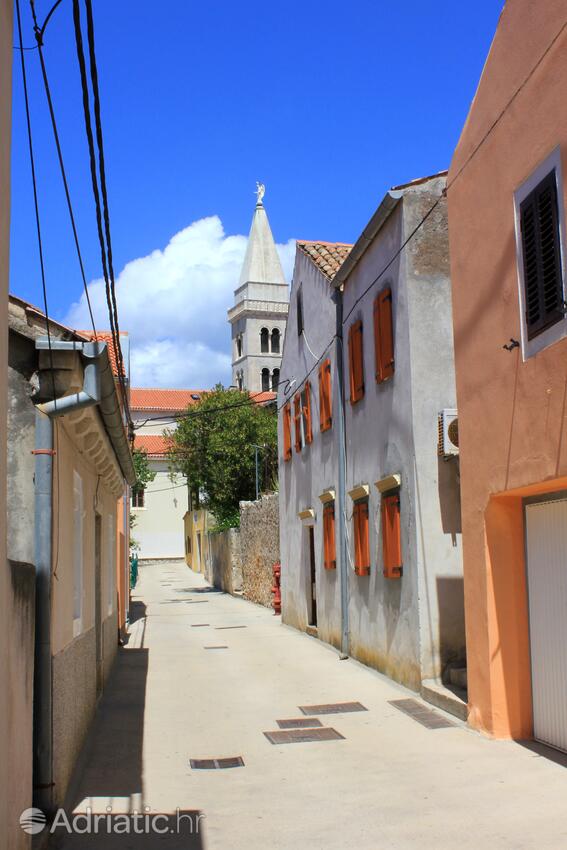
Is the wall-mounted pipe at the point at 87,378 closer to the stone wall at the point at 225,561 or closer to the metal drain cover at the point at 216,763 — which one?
the metal drain cover at the point at 216,763

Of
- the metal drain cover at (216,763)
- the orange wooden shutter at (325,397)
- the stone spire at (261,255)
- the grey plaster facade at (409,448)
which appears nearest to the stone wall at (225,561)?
the orange wooden shutter at (325,397)

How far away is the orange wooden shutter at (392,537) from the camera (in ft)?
41.0

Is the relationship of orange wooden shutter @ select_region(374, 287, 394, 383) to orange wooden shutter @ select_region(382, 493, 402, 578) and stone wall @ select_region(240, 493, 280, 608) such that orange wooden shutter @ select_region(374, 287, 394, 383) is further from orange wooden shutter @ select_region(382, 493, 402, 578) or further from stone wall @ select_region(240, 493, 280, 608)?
stone wall @ select_region(240, 493, 280, 608)

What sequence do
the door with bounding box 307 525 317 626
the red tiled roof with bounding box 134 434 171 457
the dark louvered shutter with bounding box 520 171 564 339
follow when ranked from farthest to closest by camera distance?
the red tiled roof with bounding box 134 434 171 457 < the door with bounding box 307 525 317 626 < the dark louvered shutter with bounding box 520 171 564 339

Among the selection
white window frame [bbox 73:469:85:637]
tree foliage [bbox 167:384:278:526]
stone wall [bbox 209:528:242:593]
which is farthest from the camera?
tree foliage [bbox 167:384:278:526]

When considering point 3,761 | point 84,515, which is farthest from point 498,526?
point 3,761

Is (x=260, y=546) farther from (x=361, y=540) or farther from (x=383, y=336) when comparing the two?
(x=383, y=336)

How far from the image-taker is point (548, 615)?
8.30 meters

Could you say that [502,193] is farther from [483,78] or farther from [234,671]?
[234,671]

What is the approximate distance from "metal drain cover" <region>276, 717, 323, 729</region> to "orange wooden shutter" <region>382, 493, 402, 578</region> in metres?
2.66

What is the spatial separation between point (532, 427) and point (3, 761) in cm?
523

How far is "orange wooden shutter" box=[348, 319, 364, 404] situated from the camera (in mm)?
14633

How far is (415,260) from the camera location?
40.1 feet

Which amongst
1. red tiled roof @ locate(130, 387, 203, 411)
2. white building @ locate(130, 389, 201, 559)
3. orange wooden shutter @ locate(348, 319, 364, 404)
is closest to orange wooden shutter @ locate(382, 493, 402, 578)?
orange wooden shutter @ locate(348, 319, 364, 404)
